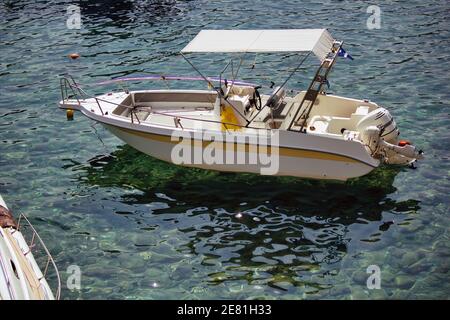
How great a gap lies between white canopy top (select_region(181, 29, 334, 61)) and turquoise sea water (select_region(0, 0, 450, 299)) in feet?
13.0

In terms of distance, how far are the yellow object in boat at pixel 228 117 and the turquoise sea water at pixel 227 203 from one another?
5.04ft

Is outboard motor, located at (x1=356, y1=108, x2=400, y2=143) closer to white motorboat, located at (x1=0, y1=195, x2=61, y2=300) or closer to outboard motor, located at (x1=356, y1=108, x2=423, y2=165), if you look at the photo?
outboard motor, located at (x1=356, y1=108, x2=423, y2=165)

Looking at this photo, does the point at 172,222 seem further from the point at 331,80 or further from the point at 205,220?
the point at 331,80

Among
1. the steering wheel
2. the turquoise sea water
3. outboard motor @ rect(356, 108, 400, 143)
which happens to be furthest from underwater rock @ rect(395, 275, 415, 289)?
the steering wheel

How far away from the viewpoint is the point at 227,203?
59.6ft

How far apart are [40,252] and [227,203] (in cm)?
549

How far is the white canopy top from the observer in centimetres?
1850

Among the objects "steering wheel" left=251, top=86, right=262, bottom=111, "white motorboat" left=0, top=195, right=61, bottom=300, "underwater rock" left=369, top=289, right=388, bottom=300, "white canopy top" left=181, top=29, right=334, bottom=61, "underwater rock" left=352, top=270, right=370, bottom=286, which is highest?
"white canopy top" left=181, top=29, right=334, bottom=61

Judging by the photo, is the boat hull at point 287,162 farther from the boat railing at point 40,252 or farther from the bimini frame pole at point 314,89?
the boat railing at point 40,252

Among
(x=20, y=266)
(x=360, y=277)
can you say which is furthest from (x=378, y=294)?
(x=20, y=266)

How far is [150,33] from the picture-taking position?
31797mm

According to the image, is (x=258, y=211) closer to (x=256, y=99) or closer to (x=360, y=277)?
(x=360, y=277)
